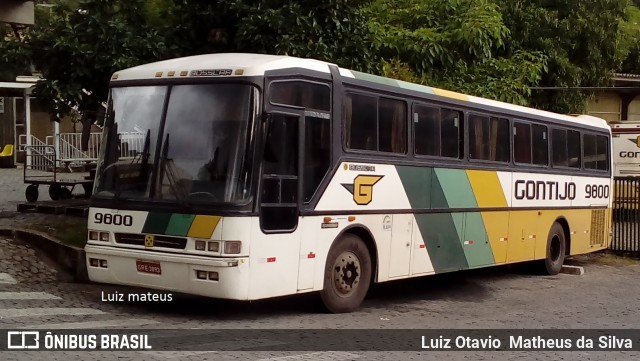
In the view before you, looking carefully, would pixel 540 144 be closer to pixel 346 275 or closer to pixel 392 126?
pixel 392 126

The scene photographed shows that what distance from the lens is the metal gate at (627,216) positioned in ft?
65.6

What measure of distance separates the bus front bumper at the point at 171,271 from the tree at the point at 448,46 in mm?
8547

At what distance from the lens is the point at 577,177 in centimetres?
1744

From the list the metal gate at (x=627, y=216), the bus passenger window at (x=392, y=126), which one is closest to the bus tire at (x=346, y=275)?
the bus passenger window at (x=392, y=126)

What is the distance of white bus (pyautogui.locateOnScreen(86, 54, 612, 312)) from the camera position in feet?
31.4

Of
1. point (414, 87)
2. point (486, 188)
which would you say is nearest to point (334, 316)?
point (414, 87)

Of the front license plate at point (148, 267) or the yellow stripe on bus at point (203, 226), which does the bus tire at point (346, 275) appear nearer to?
the yellow stripe on bus at point (203, 226)

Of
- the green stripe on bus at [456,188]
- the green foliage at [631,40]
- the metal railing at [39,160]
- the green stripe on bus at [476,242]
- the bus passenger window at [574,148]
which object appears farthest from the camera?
the green foliage at [631,40]

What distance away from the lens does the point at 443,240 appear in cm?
1291

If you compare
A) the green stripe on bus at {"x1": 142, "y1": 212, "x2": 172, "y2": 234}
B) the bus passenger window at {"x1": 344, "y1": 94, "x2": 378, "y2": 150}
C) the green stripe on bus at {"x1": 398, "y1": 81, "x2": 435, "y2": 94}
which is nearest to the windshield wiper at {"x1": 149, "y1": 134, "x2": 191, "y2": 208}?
the green stripe on bus at {"x1": 142, "y1": 212, "x2": 172, "y2": 234}

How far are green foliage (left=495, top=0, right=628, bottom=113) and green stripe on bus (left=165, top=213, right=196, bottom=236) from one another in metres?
17.4

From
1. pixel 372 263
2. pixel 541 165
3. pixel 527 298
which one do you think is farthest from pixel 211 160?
pixel 541 165

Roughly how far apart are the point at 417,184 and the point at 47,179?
11507mm

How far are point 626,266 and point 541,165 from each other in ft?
14.6
